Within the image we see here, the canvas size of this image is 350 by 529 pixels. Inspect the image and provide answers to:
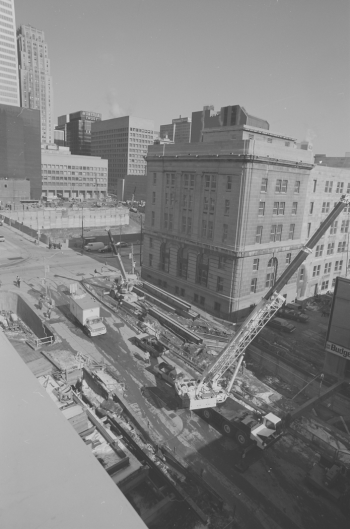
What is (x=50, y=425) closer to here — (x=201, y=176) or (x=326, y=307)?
(x=201, y=176)

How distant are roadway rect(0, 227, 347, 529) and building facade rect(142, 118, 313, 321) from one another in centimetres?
1211

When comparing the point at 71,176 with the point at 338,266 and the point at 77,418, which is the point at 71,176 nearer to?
the point at 338,266

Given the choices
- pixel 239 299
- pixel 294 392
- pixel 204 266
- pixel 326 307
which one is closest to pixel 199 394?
pixel 294 392

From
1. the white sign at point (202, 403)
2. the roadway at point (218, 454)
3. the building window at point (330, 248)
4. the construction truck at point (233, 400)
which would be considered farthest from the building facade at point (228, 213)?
the white sign at point (202, 403)

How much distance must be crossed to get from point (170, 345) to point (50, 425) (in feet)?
99.0

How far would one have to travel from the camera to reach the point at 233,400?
989 inches

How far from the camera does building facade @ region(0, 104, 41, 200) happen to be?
13862 centimetres

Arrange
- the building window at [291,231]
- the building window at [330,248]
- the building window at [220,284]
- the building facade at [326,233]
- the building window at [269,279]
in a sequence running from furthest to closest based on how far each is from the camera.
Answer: the building window at [330,248]
the building facade at [326,233]
the building window at [291,231]
the building window at [269,279]
the building window at [220,284]

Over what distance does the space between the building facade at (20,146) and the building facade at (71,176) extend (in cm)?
1418

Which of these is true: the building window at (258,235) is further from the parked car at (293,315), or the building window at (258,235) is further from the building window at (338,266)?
the building window at (338,266)

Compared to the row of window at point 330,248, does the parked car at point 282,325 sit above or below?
below

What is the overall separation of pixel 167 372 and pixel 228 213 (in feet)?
61.7

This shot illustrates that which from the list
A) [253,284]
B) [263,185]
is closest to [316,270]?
[253,284]

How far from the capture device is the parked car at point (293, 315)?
43.4m
